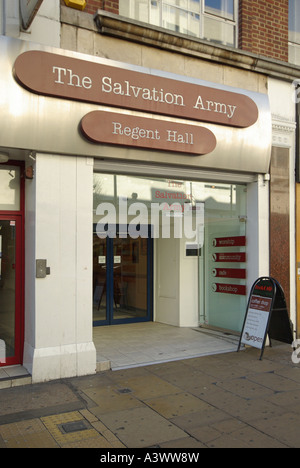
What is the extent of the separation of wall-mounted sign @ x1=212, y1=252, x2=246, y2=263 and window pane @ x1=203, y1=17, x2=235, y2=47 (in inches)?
155

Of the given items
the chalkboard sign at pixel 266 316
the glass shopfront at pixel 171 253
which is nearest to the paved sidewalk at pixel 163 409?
the chalkboard sign at pixel 266 316

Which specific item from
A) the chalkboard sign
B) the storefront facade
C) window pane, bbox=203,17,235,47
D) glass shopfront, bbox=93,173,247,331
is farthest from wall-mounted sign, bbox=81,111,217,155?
the chalkboard sign

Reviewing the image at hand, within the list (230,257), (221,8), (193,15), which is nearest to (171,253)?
(230,257)

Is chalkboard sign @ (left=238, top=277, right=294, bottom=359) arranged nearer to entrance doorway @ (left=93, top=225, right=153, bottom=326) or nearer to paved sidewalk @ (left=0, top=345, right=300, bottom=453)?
paved sidewalk @ (left=0, top=345, right=300, bottom=453)

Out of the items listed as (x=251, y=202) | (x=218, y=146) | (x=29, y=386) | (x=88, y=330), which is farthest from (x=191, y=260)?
(x=29, y=386)

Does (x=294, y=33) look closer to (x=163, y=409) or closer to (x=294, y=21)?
(x=294, y=21)

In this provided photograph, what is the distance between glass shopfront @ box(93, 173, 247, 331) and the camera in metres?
7.61

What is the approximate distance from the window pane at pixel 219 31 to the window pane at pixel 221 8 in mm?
157

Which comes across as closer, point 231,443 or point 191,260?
point 231,443

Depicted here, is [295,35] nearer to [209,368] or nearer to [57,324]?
[209,368]

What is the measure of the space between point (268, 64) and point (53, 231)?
197 inches

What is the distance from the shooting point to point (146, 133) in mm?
6270

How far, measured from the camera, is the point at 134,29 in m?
6.30

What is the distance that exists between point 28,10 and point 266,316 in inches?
217
